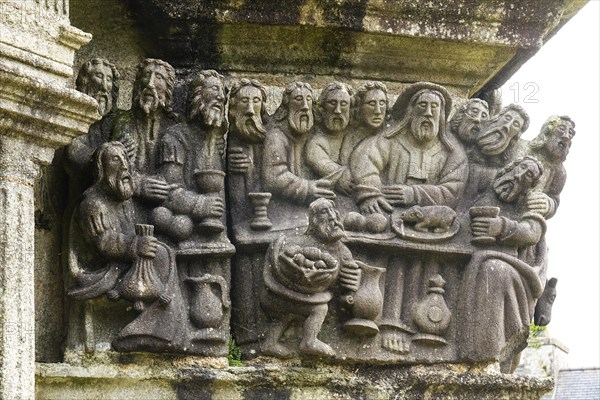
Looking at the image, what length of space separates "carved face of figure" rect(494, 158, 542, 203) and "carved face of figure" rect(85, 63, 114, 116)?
192 centimetres

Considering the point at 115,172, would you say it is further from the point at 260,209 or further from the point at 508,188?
the point at 508,188

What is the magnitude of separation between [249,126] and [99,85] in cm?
72

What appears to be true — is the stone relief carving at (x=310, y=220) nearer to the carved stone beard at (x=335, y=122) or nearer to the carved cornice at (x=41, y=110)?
the carved stone beard at (x=335, y=122)

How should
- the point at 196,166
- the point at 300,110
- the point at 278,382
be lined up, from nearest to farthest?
1. the point at 278,382
2. the point at 196,166
3. the point at 300,110

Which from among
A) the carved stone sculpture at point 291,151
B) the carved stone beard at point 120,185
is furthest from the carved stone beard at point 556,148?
the carved stone beard at point 120,185

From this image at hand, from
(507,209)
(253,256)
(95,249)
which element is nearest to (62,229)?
(95,249)

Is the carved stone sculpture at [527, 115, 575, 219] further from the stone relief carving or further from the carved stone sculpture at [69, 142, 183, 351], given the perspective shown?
the carved stone sculpture at [69, 142, 183, 351]

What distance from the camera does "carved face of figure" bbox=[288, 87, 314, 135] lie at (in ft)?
25.0

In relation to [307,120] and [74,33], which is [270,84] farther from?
[74,33]

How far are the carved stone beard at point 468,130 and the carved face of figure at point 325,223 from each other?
918mm

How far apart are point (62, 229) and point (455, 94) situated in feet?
7.21

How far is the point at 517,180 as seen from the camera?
7.78 metres

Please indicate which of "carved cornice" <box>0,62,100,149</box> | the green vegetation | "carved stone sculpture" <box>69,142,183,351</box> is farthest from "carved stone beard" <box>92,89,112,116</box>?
the green vegetation

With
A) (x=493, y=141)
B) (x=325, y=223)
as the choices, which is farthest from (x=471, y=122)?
(x=325, y=223)
